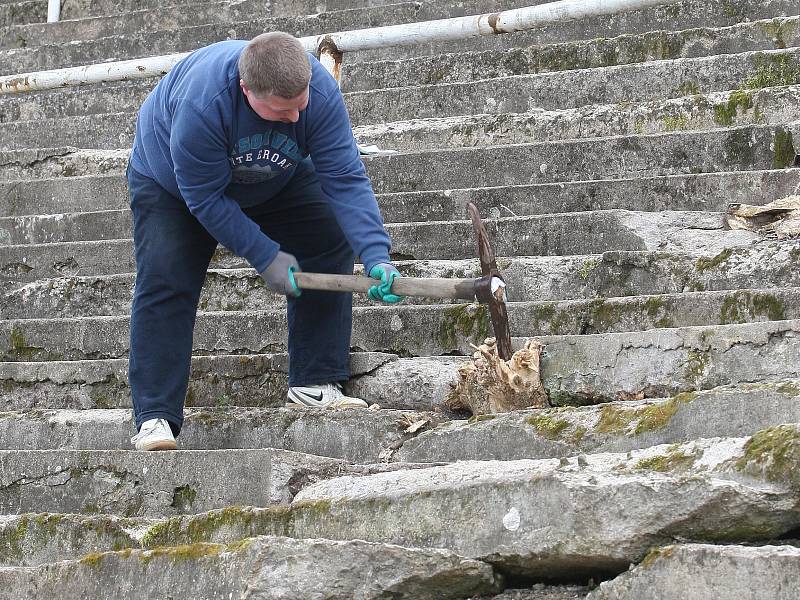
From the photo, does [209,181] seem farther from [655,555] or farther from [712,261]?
[655,555]

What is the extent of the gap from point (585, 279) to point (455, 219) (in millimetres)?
878

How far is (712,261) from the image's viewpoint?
13.2ft

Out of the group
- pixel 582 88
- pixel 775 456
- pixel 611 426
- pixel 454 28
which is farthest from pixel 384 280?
pixel 454 28

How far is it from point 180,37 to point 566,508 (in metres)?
5.58

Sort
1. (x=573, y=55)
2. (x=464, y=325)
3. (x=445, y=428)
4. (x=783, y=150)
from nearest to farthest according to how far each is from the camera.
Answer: (x=445, y=428) < (x=464, y=325) < (x=783, y=150) < (x=573, y=55)

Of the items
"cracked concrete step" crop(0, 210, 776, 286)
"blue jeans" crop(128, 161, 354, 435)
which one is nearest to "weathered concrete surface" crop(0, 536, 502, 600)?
"blue jeans" crop(128, 161, 354, 435)

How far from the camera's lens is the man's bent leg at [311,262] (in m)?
4.02

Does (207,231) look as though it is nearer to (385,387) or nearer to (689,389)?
(385,387)

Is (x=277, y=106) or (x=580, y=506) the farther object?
(x=277, y=106)

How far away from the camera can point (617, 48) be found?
18.4 ft

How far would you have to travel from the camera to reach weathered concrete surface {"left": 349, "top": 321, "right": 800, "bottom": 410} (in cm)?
327

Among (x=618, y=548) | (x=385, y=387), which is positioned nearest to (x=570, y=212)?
(x=385, y=387)

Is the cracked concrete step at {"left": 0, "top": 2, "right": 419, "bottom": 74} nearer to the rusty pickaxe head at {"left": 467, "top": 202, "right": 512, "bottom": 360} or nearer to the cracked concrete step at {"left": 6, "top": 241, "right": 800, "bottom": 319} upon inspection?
the cracked concrete step at {"left": 6, "top": 241, "right": 800, "bottom": 319}

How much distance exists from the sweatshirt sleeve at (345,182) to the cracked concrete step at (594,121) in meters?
1.63
